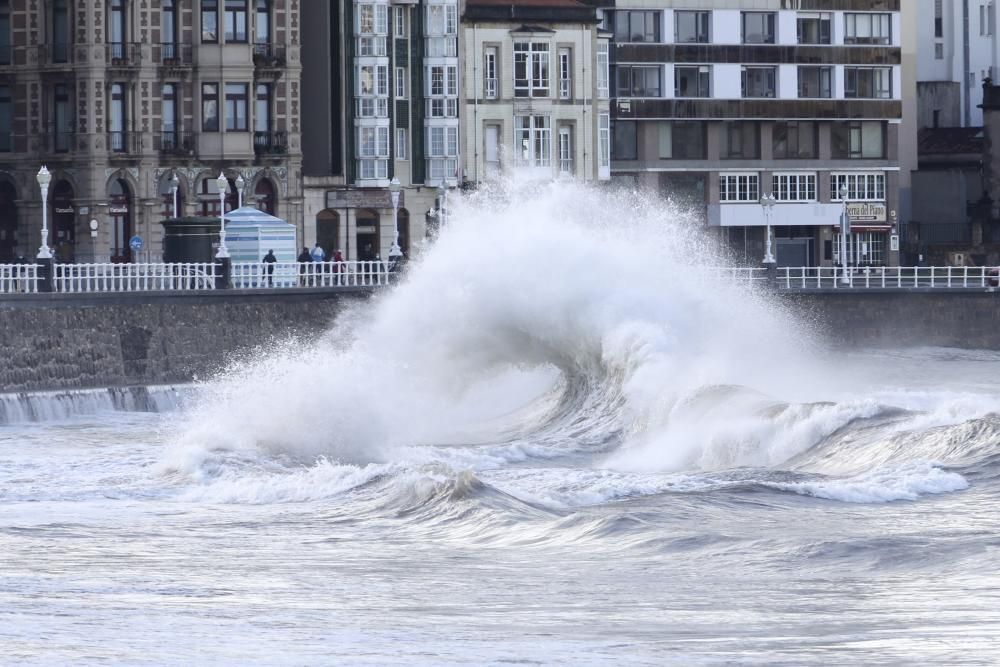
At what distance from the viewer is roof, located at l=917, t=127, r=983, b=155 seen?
331ft

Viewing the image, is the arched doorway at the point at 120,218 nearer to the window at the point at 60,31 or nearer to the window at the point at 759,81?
the window at the point at 60,31

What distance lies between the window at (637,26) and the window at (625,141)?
3.17 m

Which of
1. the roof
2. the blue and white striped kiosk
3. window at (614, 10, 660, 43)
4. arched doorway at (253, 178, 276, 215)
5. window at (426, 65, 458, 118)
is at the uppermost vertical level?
window at (614, 10, 660, 43)

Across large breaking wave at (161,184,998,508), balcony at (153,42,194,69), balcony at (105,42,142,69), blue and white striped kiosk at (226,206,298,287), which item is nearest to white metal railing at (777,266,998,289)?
blue and white striped kiosk at (226,206,298,287)

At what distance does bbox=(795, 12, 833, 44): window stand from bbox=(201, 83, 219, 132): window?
27.6 metres

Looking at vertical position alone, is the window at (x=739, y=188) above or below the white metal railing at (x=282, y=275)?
above

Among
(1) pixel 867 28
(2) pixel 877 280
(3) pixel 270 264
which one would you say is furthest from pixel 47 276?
(1) pixel 867 28

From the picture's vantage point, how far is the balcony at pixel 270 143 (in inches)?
3113

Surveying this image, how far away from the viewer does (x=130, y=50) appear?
251ft

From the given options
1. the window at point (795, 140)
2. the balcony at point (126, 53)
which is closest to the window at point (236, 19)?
the balcony at point (126, 53)

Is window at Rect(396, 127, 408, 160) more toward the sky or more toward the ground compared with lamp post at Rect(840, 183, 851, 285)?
more toward the sky

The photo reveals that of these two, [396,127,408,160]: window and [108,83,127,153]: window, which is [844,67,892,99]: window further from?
[108,83,127,153]: window

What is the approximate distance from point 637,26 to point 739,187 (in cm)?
739

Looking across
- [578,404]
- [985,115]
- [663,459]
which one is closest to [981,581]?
[663,459]
